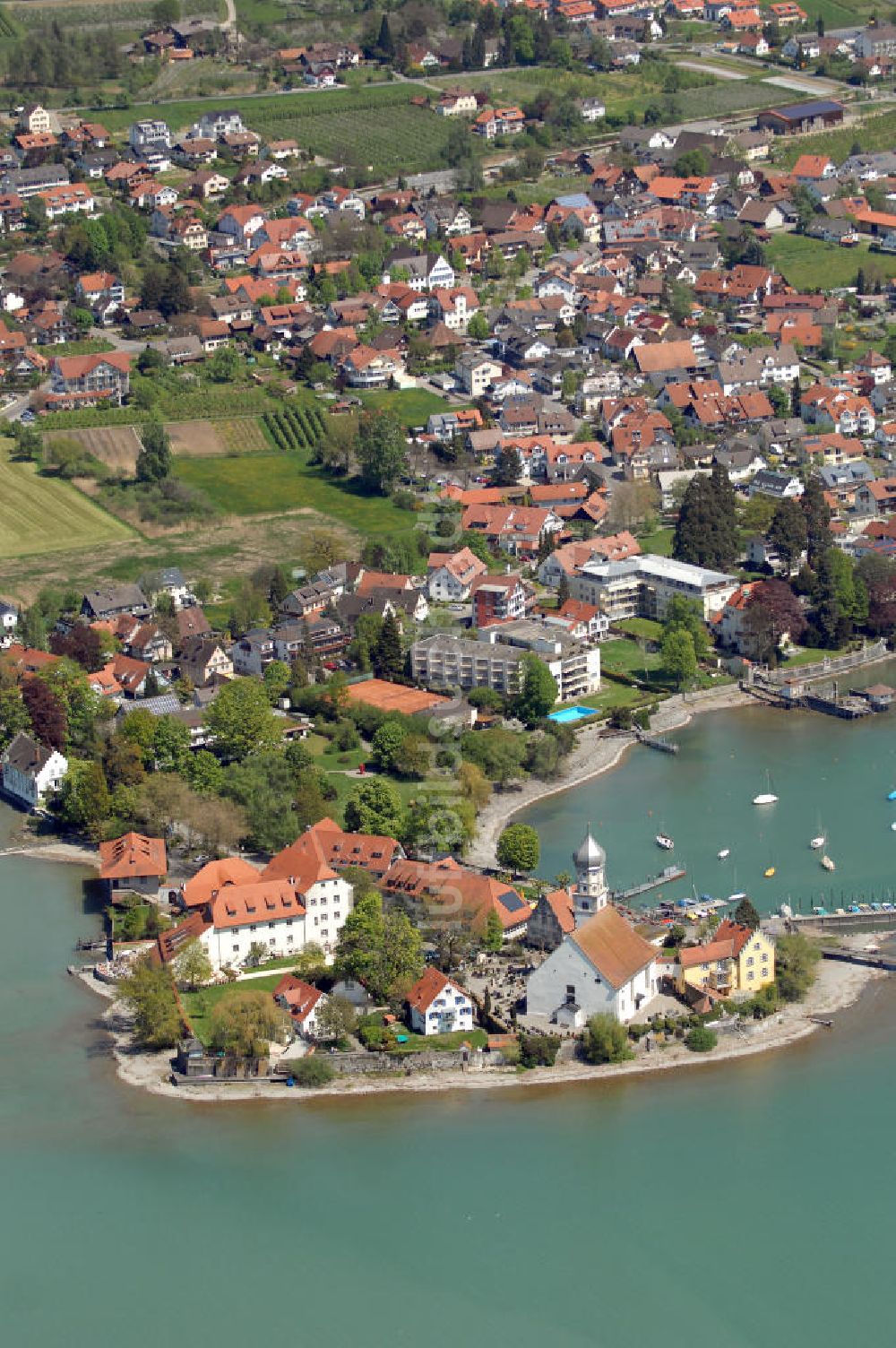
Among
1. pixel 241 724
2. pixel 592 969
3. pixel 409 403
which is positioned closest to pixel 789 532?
pixel 409 403

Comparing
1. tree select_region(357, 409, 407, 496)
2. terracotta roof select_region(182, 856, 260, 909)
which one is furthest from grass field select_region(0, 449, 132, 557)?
terracotta roof select_region(182, 856, 260, 909)

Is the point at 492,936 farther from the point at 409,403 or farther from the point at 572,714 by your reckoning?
the point at 409,403

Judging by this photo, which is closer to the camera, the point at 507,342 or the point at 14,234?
the point at 507,342

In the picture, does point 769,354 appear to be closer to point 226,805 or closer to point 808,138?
point 808,138

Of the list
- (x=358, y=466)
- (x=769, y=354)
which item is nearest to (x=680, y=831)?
(x=358, y=466)

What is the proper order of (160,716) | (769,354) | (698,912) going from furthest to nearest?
(769,354) < (160,716) < (698,912)

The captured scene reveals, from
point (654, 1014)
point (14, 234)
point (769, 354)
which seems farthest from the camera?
point (14, 234)

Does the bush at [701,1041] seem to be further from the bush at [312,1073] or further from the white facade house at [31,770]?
the white facade house at [31,770]
